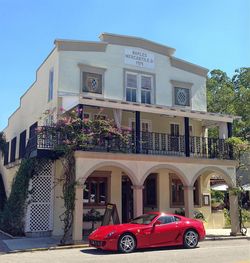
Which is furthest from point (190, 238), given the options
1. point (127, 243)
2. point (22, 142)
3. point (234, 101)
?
point (234, 101)

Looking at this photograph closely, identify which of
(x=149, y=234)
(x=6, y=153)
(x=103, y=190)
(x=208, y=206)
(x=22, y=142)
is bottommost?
(x=149, y=234)

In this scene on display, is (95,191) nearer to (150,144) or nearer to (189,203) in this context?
(150,144)

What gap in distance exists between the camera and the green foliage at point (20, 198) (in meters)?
17.4

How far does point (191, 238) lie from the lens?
1380 cm

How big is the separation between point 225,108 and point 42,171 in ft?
69.7

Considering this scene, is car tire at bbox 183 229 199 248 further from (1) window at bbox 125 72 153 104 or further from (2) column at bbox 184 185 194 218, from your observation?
(1) window at bbox 125 72 153 104

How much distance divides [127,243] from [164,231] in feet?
4.86

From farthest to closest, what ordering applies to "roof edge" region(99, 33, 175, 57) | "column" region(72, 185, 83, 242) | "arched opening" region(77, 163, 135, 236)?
1. "roof edge" region(99, 33, 175, 57)
2. "arched opening" region(77, 163, 135, 236)
3. "column" region(72, 185, 83, 242)

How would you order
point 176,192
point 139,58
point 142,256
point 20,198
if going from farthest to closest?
point 176,192, point 139,58, point 20,198, point 142,256

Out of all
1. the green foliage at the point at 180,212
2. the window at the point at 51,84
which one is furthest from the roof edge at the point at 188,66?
the green foliage at the point at 180,212

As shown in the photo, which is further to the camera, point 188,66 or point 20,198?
point 188,66

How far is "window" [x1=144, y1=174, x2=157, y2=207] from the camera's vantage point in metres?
20.8

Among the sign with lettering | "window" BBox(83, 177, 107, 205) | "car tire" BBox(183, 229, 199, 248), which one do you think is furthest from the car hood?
the sign with lettering

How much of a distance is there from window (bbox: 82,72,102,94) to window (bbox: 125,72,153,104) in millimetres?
1641
